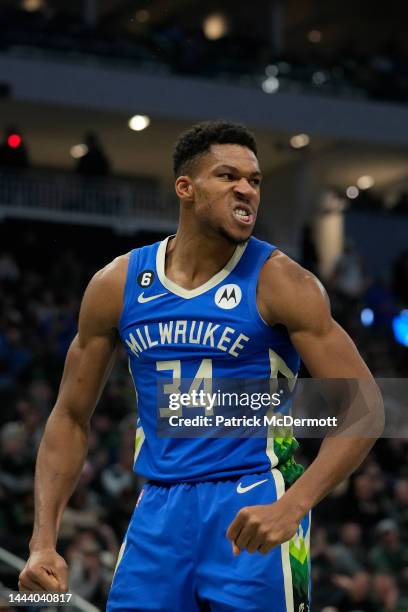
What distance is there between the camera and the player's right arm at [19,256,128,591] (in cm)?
437

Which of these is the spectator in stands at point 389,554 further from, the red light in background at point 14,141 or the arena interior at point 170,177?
the red light in background at point 14,141

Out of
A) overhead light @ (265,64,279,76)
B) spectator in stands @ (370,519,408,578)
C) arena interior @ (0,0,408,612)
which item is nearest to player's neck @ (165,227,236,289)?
A: arena interior @ (0,0,408,612)

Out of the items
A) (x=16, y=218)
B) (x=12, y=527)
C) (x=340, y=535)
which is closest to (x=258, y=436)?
(x=12, y=527)

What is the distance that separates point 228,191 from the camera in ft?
14.0

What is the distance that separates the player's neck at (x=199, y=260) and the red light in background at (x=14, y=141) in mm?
15611

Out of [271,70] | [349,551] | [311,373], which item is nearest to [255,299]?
[311,373]

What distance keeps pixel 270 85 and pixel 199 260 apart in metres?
17.5

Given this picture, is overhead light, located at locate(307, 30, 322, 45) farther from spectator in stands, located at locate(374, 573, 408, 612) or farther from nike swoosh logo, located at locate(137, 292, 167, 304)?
nike swoosh logo, located at locate(137, 292, 167, 304)

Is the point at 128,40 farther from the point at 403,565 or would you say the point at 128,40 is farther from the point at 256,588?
the point at 256,588

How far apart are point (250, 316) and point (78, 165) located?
1759cm

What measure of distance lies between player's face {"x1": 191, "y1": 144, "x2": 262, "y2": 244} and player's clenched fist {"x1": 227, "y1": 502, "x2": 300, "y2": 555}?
98 centimetres

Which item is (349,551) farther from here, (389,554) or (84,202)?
(84,202)

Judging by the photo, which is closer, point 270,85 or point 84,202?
point 84,202

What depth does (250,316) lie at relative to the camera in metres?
4.19
